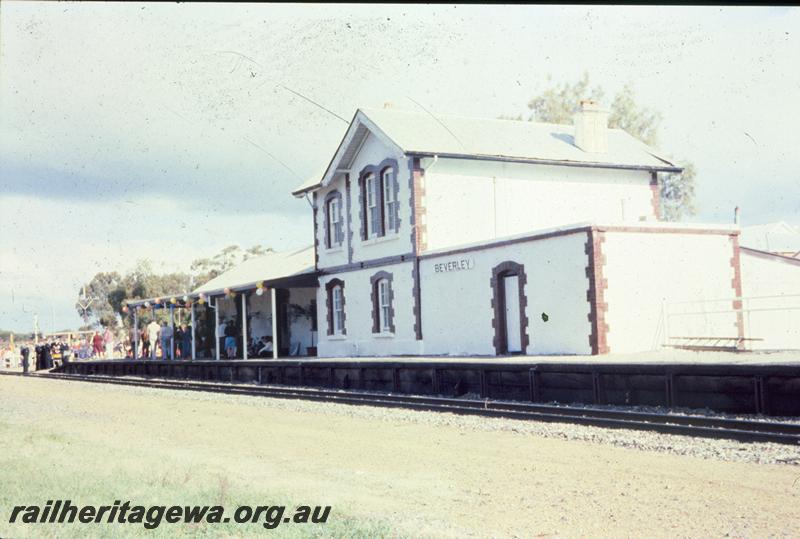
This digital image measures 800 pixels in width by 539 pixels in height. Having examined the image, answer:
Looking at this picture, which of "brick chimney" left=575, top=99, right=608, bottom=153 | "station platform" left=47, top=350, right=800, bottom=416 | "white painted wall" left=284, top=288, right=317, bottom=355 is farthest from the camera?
"white painted wall" left=284, top=288, right=317, bottom=355

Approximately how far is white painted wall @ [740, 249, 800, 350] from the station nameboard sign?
6.46 meters

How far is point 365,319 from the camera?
25.9m

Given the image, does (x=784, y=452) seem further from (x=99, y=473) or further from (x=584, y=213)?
(x=584, y=213)

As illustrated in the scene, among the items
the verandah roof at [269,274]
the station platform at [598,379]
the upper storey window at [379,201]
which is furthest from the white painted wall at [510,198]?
the verandah roof at [269,274]

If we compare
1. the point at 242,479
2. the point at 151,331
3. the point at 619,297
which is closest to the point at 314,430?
the point at 242,479

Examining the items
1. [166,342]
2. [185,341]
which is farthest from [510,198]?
[166,342]

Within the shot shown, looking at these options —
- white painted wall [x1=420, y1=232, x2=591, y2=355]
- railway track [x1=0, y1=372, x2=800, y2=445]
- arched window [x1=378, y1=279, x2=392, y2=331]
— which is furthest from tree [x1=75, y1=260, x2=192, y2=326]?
railway track [x1=0, y1=372, x2=800, y2=445]

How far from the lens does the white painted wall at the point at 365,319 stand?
78.2ft

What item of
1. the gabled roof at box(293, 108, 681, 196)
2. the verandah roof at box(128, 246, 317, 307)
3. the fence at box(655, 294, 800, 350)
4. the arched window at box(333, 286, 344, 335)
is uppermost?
the gabled roof at box(293, 108, 681, 196)

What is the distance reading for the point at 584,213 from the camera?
25109mm

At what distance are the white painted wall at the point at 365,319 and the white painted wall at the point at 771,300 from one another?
8.55m

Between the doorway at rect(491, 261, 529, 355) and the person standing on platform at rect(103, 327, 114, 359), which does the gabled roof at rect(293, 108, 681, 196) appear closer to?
the doorway at rect(491, 261, 529, 355)

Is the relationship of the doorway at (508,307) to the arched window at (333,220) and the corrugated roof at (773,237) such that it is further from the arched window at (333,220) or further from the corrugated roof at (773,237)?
the corrugated roof at (773,237)

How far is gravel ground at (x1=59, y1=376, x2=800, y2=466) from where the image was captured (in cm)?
863
